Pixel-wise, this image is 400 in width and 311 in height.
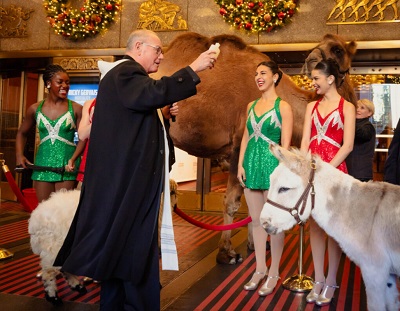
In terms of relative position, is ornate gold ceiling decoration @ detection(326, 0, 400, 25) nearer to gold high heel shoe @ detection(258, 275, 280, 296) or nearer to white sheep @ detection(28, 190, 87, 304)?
gold high heel shoe @ detection(258, 275, 280, 296)

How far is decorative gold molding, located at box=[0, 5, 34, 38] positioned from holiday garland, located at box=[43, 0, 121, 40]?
0.86 metres

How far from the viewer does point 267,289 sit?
394 centimetres

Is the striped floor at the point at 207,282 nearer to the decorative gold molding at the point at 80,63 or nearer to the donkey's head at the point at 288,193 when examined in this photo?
the donkey's head at the point at 288,193

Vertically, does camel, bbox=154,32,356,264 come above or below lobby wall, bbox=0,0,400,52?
below

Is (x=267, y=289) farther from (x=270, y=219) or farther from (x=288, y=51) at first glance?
(x=288, y=51)

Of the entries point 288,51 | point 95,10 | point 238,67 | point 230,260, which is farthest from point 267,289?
point 95,10

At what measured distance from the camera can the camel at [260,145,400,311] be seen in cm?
269

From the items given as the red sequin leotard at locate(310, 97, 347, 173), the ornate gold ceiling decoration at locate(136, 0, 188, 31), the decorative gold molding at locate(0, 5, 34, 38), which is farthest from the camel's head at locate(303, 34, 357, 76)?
the decorative gold molding at locate(0, 5, 34, 38)

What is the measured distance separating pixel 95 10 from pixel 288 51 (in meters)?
3.82

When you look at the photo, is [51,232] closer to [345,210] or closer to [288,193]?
[288,193]

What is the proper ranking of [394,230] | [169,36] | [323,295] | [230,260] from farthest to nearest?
[169,36]
[230,260]
[323,295]
[394,230]

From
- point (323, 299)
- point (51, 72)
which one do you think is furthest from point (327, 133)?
point (51, 72)

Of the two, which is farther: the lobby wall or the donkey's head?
the lobby wall

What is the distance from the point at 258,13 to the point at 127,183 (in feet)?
19.1
